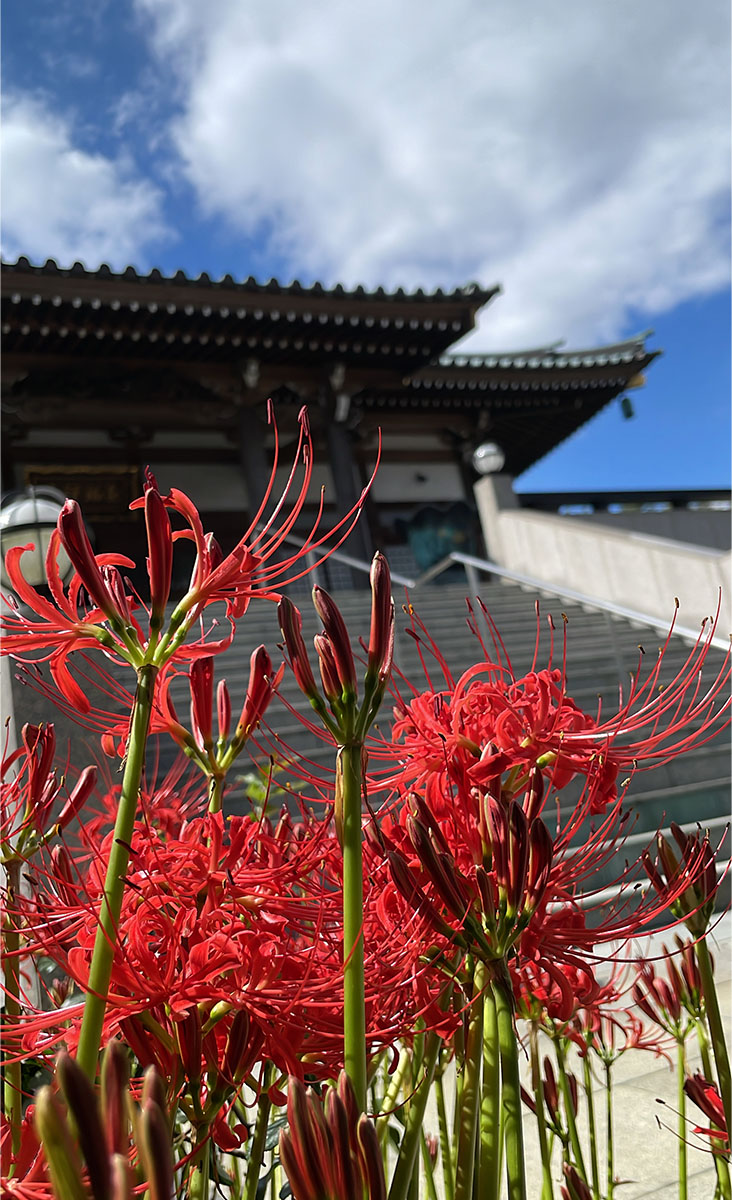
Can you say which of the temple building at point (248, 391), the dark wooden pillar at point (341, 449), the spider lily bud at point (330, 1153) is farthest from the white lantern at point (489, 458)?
the spider lily bud at point (330, 1153)

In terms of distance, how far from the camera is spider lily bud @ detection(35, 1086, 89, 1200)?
333 millimetres

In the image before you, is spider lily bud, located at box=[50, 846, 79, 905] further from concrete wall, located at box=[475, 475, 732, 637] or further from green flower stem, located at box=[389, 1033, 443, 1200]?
concrete wall, located at box=[475, 475, 732, 637]

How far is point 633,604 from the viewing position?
324 inches

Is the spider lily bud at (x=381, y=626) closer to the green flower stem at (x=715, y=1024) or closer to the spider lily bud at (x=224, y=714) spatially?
the spider lily bud at (x=224, y=714)

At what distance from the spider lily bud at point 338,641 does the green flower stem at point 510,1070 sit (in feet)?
0.68

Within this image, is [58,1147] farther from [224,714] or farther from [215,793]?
[224,714]

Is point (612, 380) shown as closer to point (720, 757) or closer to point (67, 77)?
point (720, 757)

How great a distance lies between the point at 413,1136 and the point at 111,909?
0.29 m

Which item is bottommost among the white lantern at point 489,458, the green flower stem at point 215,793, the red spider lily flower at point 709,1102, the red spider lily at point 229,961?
the red spider lily flower at point 709,1102

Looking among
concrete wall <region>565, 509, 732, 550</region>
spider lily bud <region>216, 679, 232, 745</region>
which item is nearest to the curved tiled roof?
concrete wall <region>565, 509, 732, 550</region>

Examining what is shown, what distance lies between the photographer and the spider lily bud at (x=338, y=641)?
0.56 m

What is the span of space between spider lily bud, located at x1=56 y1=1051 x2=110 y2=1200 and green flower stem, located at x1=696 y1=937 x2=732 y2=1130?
56 cm

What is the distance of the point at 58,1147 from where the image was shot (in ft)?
1.12

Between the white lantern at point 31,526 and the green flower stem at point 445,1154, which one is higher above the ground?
the white lantern at point 31,526
